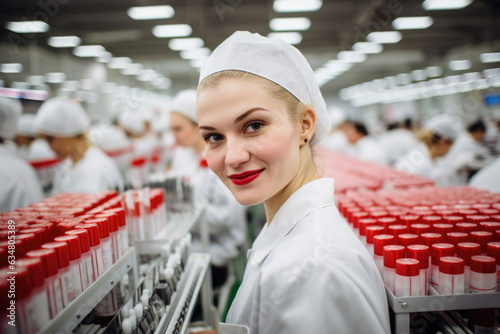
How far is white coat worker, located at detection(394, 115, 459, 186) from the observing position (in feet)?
14.3

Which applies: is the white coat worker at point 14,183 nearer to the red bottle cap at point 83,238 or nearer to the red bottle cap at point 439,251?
the red bottle cap at point 83,238

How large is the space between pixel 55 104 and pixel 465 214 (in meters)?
3.63

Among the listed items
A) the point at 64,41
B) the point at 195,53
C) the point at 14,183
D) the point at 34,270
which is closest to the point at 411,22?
the point at 195,53

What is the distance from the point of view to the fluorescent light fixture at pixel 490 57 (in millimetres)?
8595

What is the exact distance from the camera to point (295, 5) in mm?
5012

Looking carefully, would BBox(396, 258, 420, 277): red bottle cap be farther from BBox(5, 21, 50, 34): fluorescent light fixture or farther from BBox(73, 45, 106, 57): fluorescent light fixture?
BBox(73, 45, 106, 57): fluorescent light fixture

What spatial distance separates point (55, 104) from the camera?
3.23m

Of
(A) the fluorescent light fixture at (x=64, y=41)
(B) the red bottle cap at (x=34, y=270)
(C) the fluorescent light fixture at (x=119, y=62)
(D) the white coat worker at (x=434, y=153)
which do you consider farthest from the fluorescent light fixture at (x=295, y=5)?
(C) the fluorescent light fixture at (x=119, y=62)

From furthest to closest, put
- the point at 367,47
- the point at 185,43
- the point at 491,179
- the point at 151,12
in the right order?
the point at 367,47 < the point at 185,43 < the point at 151,12 < the point at 491,179

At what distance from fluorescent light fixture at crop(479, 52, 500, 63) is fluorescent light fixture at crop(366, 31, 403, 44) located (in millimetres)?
3346

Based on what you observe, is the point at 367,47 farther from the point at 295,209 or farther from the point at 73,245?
the point at 73,245

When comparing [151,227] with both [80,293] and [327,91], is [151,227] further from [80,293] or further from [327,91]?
[327,91]

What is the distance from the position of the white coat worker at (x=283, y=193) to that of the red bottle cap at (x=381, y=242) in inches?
9.9

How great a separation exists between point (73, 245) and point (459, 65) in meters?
12.6
